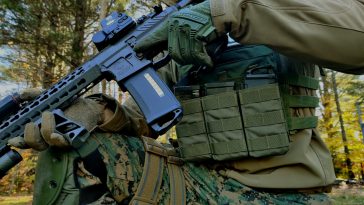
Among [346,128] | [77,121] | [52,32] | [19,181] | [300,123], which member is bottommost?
Result: [300,123]

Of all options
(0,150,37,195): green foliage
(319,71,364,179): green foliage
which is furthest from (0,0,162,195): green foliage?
(319,71,364,179): green foliage

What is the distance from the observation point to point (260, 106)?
162 cm

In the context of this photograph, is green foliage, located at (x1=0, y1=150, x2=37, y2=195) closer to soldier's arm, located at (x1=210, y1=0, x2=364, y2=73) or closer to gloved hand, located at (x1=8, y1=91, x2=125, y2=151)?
gloved hand, located at (x1=8, y1=91, x2=125, y2=151)

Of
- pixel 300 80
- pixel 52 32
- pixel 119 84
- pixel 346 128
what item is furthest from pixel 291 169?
pixel 346 128

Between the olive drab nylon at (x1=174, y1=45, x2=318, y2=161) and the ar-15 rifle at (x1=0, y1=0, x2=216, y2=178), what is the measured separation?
0.39ft

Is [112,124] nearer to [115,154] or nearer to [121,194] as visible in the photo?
[115,154]

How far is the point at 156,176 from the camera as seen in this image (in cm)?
164

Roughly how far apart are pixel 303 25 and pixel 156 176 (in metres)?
0.90

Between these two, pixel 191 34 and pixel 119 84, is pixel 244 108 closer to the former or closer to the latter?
pixel 191 34

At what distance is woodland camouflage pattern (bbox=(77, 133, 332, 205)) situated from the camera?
160 cm

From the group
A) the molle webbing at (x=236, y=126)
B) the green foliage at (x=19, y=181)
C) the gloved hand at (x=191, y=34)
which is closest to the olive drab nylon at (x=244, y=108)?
the molle webbing at (x=236, y=126)

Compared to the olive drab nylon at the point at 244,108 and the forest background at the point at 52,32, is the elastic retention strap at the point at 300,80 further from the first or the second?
the forest background at the point at 52,32

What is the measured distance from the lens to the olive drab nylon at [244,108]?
160 centimetres

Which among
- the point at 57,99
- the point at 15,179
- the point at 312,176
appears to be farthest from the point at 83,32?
the point at 15,179
